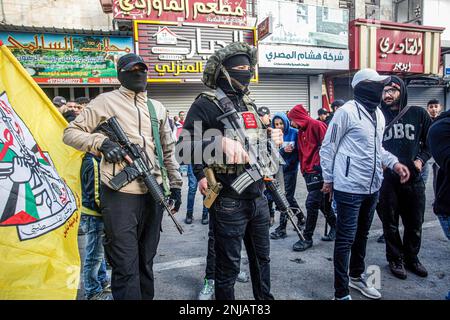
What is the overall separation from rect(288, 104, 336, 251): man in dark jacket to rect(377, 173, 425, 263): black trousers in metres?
0.80

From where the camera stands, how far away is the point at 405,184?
10.6 feet

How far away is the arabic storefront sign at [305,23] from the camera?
12.7 metres

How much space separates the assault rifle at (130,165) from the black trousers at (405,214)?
237cm

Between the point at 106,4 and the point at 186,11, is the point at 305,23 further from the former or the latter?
the point at 106,4

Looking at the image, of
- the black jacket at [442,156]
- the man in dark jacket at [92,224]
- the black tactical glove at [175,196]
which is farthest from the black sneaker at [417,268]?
the man in dark jacket at [92,224]

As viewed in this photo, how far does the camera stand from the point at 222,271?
7.23 feet

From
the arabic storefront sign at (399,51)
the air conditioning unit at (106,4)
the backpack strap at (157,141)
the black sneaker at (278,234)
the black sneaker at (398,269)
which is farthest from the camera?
the arabic storefront sign at (399,51)

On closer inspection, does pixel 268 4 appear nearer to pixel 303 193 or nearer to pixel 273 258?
pixel 303 193

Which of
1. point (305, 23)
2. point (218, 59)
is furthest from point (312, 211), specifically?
point (305, 23)

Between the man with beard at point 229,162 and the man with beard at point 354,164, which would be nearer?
the man with beard at point 229,162

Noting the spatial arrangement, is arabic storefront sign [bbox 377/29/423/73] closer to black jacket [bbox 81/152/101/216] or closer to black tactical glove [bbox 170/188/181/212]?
black tactical glove [bbox 170/188/181/212]

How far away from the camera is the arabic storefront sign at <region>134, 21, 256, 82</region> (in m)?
10.7

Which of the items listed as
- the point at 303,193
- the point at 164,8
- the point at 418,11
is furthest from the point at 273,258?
the point at 418,11

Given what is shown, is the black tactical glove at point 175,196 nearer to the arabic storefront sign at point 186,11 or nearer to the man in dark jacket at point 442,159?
the man in dark jacket at point 442,159
